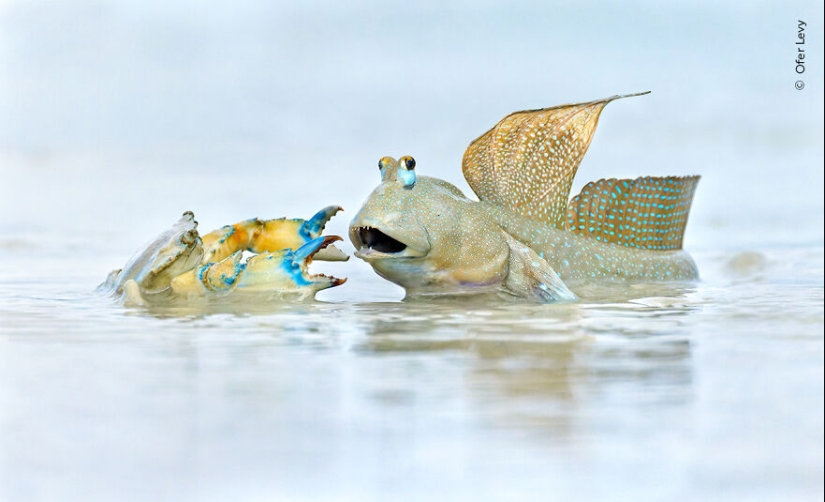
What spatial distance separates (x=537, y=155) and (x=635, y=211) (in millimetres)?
898

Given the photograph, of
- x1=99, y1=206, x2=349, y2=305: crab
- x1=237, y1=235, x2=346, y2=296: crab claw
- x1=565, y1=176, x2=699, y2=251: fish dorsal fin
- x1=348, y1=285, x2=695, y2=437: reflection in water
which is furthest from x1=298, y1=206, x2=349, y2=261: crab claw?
x1=565, y1=176, x2=699, y2=251: fish dorsal fin

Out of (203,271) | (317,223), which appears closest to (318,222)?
(317,223)

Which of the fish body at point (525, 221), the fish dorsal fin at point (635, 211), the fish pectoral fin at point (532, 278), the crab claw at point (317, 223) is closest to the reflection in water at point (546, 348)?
the fish pectoral fin at point (532, 278)

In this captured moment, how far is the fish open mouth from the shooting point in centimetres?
570

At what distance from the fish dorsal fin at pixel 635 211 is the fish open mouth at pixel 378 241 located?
1389 millimetres

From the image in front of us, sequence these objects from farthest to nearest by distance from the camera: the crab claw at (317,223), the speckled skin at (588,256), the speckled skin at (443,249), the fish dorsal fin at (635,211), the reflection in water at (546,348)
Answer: the fish dorsal fin at (635,211) < the speckled skin at (588,256) < the crab claw at (317,223) < the speckled skin at (443,249) < the reflection in water at (546,348)

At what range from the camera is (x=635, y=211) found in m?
6.73

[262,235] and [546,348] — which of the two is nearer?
[546,348]

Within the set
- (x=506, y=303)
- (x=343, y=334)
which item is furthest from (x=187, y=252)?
(x=506, y=303)

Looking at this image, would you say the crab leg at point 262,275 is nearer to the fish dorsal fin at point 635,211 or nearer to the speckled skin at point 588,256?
the speckled skin at point 588,256

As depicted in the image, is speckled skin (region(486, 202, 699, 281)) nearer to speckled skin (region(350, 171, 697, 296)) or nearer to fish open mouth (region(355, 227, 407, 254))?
speckled skin (region(350, 171, 697, 296))

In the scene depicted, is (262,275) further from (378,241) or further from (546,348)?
(546,348)

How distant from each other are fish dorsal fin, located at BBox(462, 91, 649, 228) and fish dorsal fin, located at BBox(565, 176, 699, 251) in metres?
0.21

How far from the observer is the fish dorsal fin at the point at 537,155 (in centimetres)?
632
